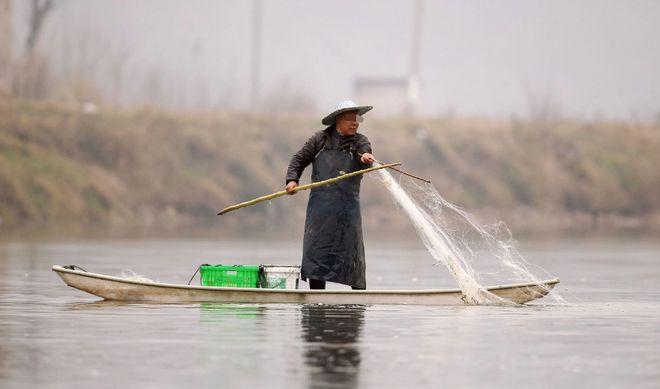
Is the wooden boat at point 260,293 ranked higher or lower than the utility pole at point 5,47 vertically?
lower

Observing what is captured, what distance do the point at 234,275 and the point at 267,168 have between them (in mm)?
55092

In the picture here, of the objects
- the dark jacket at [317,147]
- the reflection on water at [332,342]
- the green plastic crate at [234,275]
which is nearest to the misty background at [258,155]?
the green plastic crate at [234,275]

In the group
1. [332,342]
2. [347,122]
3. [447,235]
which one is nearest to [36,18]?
[447,235]

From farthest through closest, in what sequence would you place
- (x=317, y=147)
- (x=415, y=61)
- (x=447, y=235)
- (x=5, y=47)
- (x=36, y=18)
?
(x=415, y=61) → (x=36, y=18) → (x=5, y=47) → (x=447, y=235) → (x=317, y=147)

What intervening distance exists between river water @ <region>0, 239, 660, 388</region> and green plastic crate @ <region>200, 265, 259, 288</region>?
21.7 inches

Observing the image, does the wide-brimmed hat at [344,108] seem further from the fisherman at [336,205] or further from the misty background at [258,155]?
the misty background at [258,155]

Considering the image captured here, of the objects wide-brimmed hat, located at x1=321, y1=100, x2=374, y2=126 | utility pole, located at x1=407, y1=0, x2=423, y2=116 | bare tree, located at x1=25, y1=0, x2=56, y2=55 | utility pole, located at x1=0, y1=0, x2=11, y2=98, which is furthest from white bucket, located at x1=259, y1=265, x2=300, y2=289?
utility pole, located at x1=407, y1=0, x2=423, y2=116

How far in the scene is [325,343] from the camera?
49.4 feet

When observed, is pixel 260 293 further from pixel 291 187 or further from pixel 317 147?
pixel 317 147

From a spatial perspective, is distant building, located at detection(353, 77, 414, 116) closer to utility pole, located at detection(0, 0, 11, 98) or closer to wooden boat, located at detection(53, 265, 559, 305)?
utility pole, located at detection(0, 0, 11, 98)

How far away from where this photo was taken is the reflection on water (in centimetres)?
1280

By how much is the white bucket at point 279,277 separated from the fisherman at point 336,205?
0.42m

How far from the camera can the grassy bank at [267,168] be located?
61.2m

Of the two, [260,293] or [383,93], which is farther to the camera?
[383,93]
